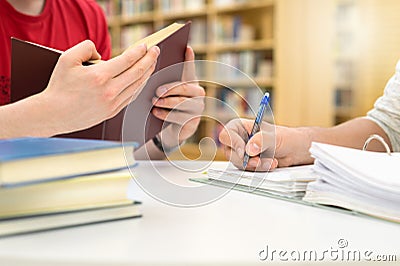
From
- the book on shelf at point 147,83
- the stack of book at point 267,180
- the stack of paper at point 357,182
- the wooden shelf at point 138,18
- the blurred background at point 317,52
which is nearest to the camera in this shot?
the stack of paper at point 357,182

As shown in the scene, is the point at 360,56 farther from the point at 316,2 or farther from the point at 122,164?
the point at 122,164

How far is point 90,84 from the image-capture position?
955 millimetres

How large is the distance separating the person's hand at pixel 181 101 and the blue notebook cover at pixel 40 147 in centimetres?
39

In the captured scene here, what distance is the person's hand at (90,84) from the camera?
3.07ft

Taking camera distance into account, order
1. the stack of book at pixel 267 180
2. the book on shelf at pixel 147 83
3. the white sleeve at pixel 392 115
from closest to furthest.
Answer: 1. the stack of book at pixel 267 180
2. the book on shelf at pixel 147 83
3. the white sleeve at pixel 392 115

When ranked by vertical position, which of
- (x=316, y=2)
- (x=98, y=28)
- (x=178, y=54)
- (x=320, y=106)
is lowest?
(x=320, y=106)

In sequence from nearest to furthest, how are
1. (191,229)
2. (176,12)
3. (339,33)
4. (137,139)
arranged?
(191,229) → (137,139) → (339,33) → (176,12)

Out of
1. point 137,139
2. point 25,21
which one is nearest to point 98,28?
point 25,21

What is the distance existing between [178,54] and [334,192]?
50cm

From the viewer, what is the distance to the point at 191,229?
0.69 meters

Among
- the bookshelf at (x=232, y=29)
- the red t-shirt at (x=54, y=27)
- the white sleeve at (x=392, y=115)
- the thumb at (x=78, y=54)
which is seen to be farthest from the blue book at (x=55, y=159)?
the bookshelf at (x=232, y=29)

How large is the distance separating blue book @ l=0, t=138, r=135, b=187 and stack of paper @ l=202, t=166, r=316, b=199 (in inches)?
11.5

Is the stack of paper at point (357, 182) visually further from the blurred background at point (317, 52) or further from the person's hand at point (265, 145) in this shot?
the blurred background at point (317, 52)

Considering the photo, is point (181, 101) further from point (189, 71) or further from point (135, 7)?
point (135, 7)
